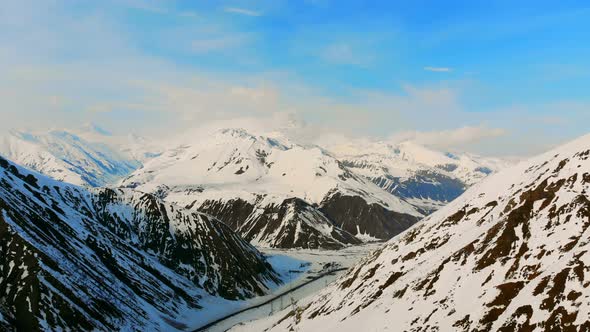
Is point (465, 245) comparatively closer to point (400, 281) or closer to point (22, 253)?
point (400, 281)

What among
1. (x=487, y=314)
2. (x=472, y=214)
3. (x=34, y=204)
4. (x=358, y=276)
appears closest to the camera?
(x=487, y=314)

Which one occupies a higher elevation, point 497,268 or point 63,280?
point 63,280

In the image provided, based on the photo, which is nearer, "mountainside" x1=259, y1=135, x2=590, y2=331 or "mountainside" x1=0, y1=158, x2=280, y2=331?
"mountainside" x1=259, y1=135, x2=590, y2=331

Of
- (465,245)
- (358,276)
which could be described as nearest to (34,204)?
(358,276)

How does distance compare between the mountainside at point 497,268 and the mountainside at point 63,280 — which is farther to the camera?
the mountainside at point 63,280

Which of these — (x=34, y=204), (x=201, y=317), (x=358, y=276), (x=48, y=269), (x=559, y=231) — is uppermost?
(x=34, y=204)

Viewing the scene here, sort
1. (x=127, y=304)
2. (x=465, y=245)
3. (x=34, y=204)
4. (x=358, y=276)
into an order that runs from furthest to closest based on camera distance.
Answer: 1. (x=34, y=204)
2. (x=127, y=304)
3. (x=358, y=276)
4. (x=465, y=245)

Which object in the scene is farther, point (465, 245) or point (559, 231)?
point (465, 245)

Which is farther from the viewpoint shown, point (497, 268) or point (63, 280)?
point (63, 280)
